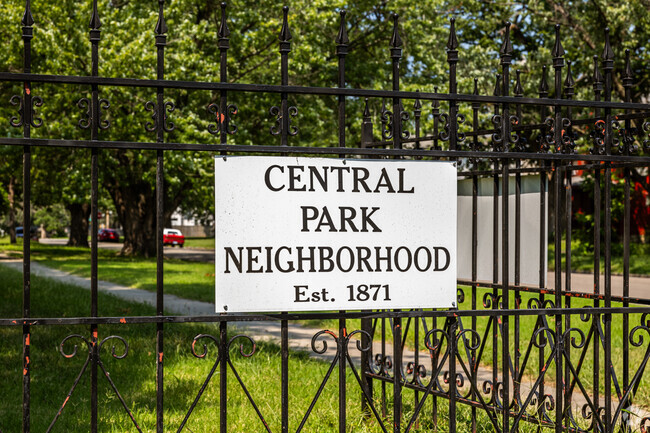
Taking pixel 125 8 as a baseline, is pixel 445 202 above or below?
below

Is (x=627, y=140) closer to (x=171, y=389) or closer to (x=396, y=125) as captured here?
(x=396, y=125)

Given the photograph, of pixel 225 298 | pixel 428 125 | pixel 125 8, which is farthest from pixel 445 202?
pixel 125 8

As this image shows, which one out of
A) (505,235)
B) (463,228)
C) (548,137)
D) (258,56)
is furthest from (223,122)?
(258,56)

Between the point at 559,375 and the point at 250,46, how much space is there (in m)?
16.9

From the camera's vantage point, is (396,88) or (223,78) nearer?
(223,78)

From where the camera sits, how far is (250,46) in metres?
19.7

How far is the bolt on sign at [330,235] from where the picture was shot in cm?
347

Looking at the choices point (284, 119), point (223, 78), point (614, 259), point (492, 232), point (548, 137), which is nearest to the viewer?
point (223, 78)

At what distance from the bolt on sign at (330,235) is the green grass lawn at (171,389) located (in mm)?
1688

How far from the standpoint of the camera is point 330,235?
355cm

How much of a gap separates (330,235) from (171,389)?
3.28 meters

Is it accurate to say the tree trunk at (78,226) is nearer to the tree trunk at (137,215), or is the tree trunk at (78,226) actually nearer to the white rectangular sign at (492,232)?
the tree trunk at (137,215)

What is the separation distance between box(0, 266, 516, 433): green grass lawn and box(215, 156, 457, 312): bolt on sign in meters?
1.69

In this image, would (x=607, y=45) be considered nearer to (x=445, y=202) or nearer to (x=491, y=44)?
(x=445, y=202)
